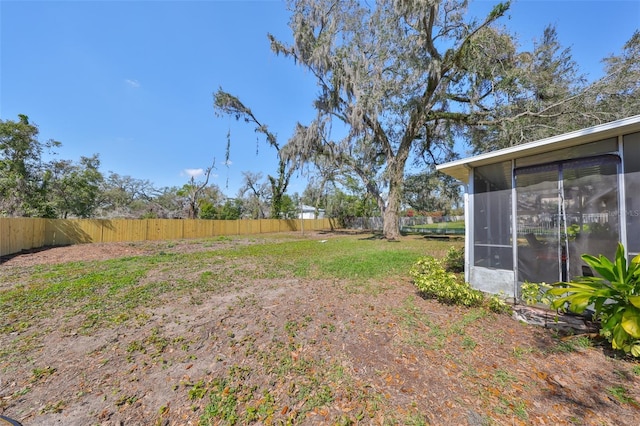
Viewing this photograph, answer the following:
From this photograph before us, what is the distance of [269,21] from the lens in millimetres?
10961

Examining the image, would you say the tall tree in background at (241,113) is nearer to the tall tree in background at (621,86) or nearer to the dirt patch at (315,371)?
the dirt patch at (315,371)

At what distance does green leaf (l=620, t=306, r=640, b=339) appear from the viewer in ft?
6.16

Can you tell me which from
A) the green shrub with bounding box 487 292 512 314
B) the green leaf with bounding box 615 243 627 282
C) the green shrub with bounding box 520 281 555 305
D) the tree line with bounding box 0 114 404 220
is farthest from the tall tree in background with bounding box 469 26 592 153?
the tree line with bounding box 0 114 404 220

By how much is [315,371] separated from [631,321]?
256 centimetres

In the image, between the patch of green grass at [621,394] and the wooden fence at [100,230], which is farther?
the wooden fence at [100,230]

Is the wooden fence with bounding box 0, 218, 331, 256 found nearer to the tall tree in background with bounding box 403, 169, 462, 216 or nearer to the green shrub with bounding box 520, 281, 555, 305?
the tall tree in background with bounding box 403, 169, 462, 216

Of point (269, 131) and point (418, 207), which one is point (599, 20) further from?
point (269, 131)

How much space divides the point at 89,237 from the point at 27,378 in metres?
12.5

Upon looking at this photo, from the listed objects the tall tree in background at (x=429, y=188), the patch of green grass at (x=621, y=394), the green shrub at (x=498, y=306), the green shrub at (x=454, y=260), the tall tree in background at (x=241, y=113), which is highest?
the tall tree in background at (x=241, y=113)

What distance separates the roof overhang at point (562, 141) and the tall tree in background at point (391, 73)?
22.3 ft

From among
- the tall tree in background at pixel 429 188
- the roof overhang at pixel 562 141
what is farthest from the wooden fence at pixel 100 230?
the roof overhang at pixel 562 141

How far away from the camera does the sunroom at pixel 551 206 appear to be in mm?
2650

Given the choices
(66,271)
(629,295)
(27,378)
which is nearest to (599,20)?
(629,295)

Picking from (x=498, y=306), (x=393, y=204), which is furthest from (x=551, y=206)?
(x=393, y=204)
